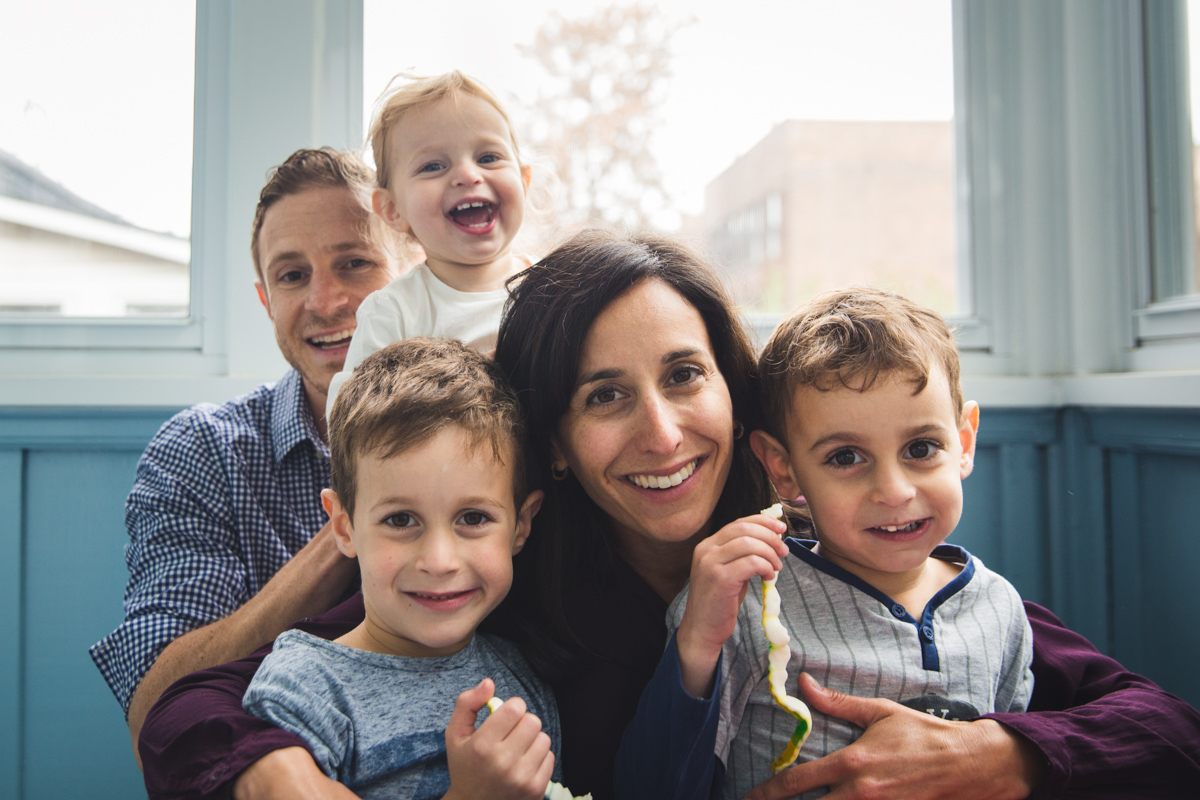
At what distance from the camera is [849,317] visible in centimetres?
110

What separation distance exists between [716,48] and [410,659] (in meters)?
1.69

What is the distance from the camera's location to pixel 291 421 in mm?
1489

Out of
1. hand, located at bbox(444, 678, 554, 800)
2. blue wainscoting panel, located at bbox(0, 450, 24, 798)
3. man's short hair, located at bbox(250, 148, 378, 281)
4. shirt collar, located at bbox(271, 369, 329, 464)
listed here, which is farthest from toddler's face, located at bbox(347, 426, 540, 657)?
blue wainscoting panel, located at bbox(0, 450, 24, 798)

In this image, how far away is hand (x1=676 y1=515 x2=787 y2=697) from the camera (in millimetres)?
926

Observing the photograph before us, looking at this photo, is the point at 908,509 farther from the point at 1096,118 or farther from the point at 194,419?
the point at 1096,118

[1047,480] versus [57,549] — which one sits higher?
[1047,480]

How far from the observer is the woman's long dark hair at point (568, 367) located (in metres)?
1.11

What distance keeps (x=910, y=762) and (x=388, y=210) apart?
1295 mm

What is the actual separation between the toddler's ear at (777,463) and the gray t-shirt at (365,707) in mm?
519

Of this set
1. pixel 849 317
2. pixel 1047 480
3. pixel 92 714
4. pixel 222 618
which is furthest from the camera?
pixel 1047 480

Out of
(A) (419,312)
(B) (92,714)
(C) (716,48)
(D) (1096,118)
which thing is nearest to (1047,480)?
(D) (1096,118)

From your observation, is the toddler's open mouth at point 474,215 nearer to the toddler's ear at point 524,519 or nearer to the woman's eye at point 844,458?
the toddler's ear at point 524,519

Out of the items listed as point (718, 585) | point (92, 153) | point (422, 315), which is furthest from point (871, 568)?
point (92, 153)

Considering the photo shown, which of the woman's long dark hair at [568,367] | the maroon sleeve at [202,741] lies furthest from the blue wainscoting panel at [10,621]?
the woman's long dark hair at [568,367]
